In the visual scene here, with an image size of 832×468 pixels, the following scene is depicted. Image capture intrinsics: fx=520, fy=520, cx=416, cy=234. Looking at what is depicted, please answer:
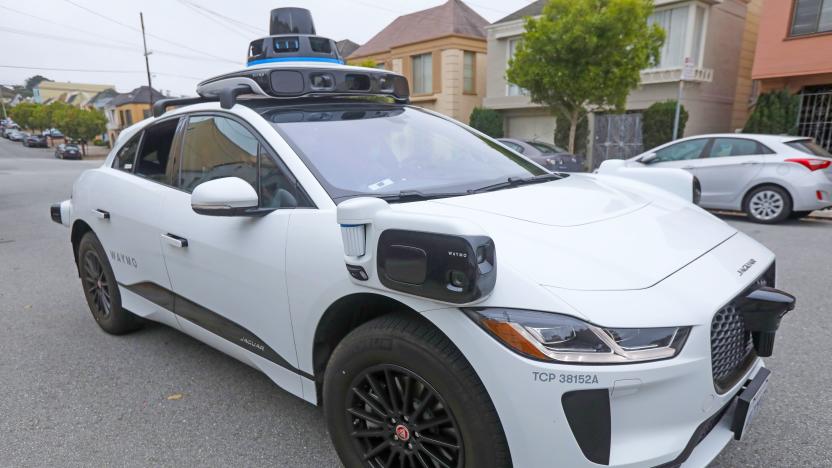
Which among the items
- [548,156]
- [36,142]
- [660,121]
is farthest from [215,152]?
[36,142]

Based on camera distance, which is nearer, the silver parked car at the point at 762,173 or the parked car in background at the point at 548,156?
the silver parked car at the point at 762,173

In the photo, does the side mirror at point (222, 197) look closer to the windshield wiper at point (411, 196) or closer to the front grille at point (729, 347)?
the windshield wiper at point (411, 196)

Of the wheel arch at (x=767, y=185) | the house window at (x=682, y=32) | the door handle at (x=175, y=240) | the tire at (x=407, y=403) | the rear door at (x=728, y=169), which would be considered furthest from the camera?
the house window at (x=682, y=32)

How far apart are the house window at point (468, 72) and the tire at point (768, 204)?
55.6ft

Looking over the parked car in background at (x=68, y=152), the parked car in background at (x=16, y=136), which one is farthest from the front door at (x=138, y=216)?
the parked car in background at (x=16, y=136)

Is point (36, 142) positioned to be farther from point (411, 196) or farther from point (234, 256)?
point (411, 196)

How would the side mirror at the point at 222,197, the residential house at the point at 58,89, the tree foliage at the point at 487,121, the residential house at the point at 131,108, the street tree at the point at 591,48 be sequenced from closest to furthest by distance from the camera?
the side mirror at the point at 222,197 → the street tree at the point at 591,48 → the tree foliage at the point at 487,121 → the residential house at the point at 131,108 → the residential house at the point at 58,89

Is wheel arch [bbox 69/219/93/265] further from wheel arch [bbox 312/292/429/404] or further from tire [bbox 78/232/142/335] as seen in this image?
wheel arch [bbox 312/292/429/404]

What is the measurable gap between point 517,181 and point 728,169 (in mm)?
7045

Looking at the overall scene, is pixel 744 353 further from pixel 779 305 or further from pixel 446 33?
pixel 446 33

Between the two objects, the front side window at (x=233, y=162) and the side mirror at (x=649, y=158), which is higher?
the front side window at (x=233, y=162)

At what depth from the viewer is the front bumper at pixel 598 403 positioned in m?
1.49

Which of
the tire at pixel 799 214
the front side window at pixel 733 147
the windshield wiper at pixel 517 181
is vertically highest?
the windshield wiper at pixel 517 181

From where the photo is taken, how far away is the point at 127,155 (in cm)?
354
